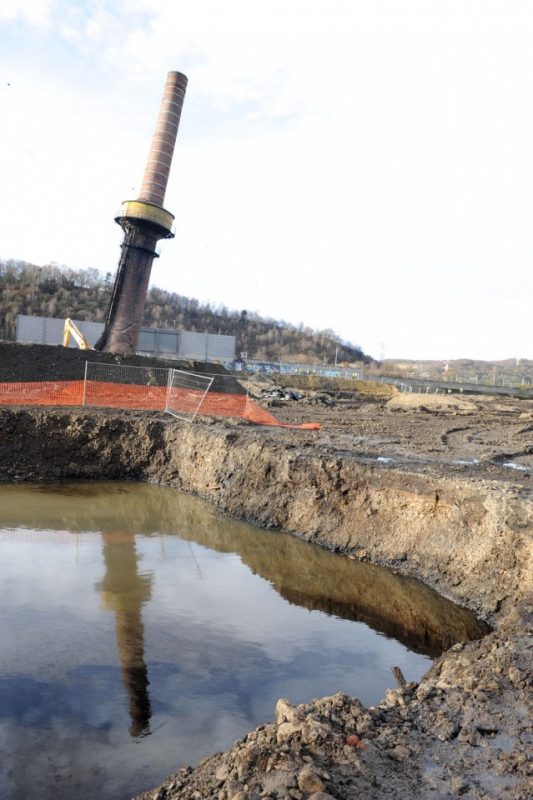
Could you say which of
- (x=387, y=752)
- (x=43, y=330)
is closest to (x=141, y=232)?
(x=387, y=752)

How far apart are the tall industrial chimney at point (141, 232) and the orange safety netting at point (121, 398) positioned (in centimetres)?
913

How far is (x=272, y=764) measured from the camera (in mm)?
3115

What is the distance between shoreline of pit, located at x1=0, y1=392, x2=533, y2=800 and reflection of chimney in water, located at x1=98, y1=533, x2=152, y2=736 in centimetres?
152

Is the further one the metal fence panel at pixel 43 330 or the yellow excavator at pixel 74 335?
the metal fence panel at pixel 43 330

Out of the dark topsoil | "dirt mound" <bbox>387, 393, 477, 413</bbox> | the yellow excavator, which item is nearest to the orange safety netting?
the dark topsoil

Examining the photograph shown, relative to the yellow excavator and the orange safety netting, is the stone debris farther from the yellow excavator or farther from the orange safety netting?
the yellow excavator

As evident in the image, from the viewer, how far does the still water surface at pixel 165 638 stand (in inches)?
173

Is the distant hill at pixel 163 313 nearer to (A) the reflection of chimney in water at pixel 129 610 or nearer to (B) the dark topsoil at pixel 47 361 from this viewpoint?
(B) the dark topsoil at pixel 47 361

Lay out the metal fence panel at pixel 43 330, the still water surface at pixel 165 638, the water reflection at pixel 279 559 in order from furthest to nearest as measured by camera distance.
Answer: the metal fence panel at pixel 43 330
the water reflection at pixel 279 559
the still water surface at pixel 165 638

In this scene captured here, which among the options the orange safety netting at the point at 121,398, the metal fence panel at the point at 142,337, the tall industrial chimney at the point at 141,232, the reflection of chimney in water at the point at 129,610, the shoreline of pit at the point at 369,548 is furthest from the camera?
the metal fence panel at the point at 142,337

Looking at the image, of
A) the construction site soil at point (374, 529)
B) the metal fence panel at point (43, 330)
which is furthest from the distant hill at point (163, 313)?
the construction site soil at point (374, 529)

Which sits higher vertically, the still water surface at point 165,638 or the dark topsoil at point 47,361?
the dark topsoil at point 47,361

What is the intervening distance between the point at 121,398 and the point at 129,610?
11.8 metres

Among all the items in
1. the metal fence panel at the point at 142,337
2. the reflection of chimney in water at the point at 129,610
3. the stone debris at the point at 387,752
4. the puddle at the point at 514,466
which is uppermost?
the metal fence panel at the point at 142,337
